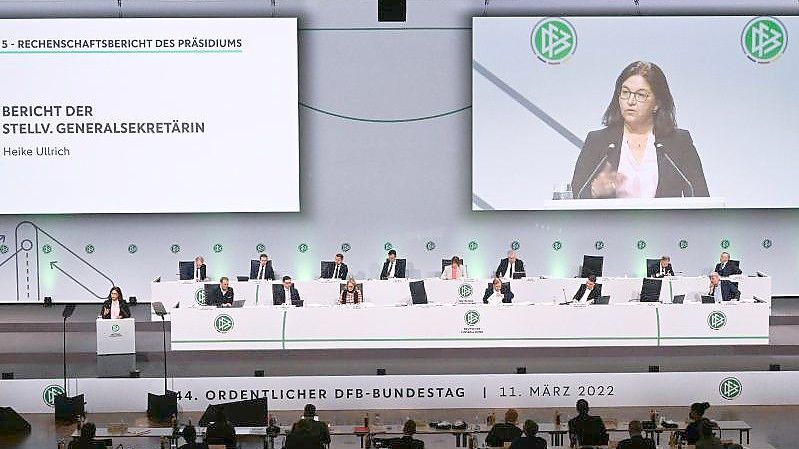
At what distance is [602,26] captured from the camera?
1772 centimetres

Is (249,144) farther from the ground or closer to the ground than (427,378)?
farther from the ground

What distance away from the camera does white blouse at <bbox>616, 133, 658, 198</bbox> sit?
17.7m

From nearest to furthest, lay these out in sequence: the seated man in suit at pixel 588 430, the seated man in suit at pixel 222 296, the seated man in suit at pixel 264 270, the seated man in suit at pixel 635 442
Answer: the seated man in suit at pixel 635 442
the seated man in suit at pixel 588 430
the seated man in suit at pixel 222 296
the seated man in suit at pixel 264 270

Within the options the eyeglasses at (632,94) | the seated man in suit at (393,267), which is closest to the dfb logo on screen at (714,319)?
the eyeglasses at (632,94)

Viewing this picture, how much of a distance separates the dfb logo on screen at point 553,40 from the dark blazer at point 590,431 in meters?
8.04

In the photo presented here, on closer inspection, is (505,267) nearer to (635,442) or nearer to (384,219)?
(384,219)

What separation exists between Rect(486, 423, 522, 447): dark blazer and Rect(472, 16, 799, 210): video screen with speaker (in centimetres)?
747

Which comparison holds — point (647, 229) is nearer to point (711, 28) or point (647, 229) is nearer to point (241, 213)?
point (711, 28)

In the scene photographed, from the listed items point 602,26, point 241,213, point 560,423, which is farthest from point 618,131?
point 560,423

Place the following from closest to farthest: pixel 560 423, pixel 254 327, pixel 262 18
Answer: pixel 560 423 → pixel 254 327 → pixel 262 18

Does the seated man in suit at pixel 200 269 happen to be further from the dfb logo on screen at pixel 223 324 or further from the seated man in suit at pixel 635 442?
the seated man in suit at pixel 635 442

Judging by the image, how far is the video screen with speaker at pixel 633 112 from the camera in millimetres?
17703

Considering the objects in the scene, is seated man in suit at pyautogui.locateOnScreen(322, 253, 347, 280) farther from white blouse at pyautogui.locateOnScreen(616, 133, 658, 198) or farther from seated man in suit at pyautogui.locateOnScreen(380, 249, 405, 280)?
white blouse at pyautogui.locateOnScreen(616, 133, 658, 198)

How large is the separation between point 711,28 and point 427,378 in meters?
7.66
